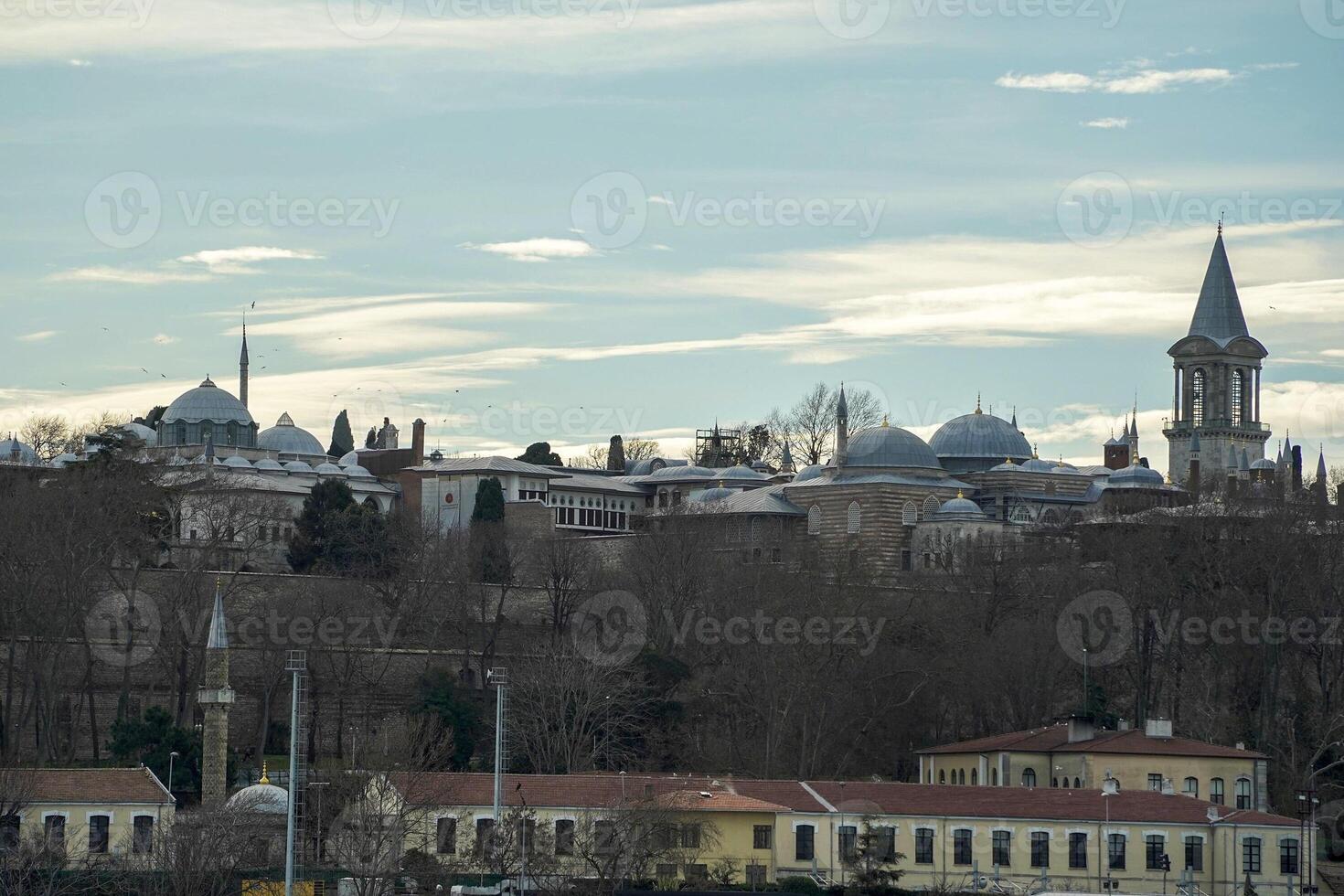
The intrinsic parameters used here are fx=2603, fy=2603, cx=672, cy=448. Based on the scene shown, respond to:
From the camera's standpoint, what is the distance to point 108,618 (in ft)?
217

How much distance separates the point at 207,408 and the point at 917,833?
65.1 metres

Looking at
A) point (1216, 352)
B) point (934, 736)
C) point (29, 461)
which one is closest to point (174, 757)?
point (934, 736)

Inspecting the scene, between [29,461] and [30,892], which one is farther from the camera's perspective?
[29,461]

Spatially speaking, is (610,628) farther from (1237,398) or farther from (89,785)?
(1237,398)

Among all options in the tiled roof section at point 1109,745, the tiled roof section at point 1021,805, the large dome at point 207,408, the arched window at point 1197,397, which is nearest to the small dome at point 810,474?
the large dome at point 207,408

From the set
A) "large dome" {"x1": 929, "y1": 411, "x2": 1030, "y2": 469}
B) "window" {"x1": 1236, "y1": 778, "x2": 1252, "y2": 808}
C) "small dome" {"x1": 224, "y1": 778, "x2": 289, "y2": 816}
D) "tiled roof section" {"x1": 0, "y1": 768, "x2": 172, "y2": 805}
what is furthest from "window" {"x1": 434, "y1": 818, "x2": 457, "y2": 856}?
"large dome" {"x1": 929, "y1": 411, "x2": 1030, "y2": 469}

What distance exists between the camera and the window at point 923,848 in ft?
155

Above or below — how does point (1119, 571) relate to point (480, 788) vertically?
above

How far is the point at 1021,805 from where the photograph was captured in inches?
1890

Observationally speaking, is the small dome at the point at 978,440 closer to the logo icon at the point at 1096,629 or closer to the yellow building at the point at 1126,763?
the logo icon at the point at 1096,629

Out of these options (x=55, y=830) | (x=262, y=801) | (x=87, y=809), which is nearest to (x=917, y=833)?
(x=262, y=801)

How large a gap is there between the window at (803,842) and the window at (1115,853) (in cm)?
539

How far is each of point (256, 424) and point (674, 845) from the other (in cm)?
6729

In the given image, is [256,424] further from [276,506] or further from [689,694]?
[689,694]
